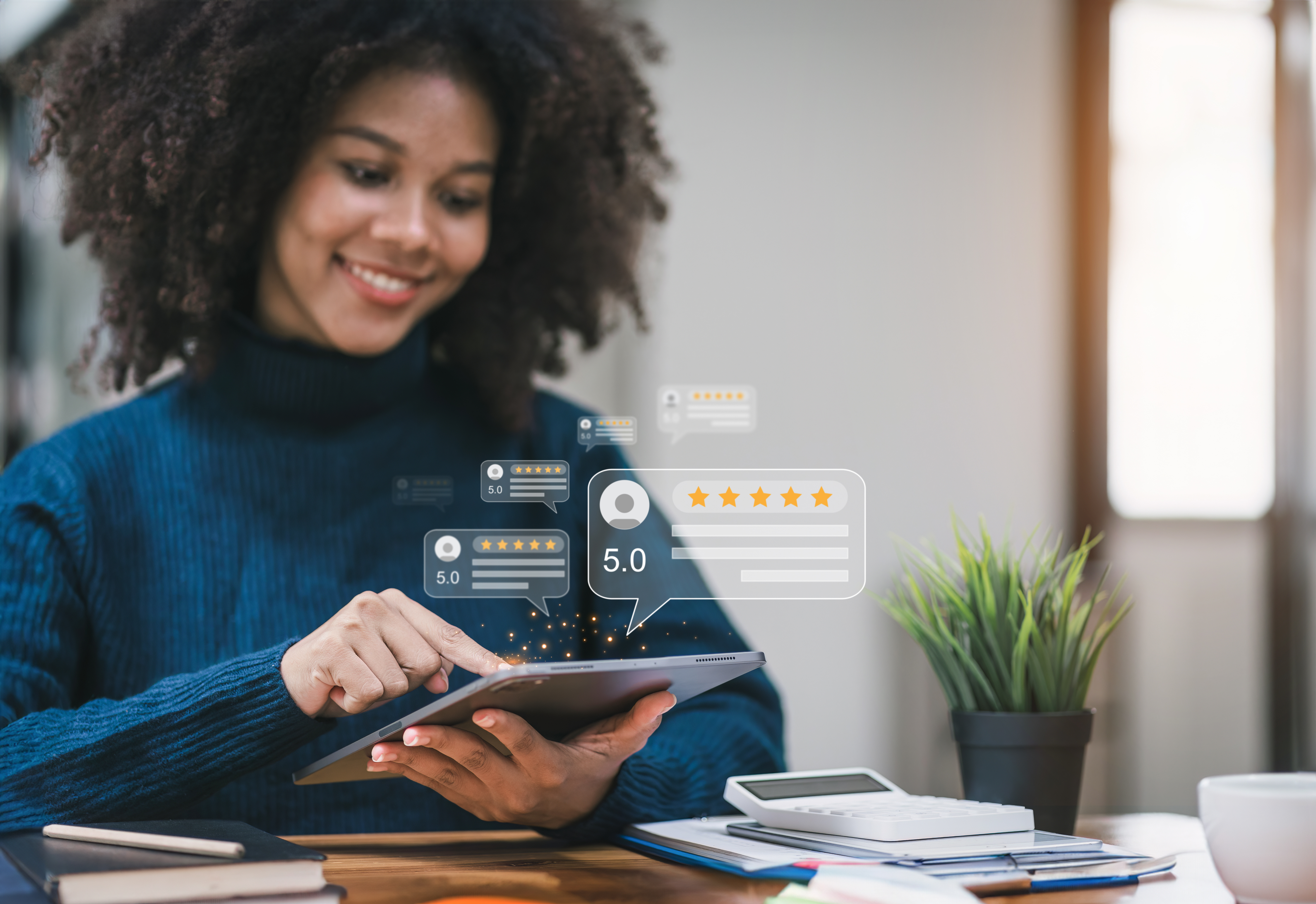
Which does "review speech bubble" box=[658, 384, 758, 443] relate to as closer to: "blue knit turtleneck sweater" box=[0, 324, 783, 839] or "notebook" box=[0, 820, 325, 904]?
"blue knit turtleneck sweater" box=[0, 324, 783, 839]

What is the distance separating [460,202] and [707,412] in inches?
11.9

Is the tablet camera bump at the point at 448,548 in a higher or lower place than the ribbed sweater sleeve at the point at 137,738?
higher

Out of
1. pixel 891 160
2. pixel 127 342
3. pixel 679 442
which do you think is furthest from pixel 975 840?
pixel 127 342

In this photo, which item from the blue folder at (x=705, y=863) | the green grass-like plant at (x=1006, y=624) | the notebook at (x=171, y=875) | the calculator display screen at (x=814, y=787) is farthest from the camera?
the green grass-like plant at (x=1006, y=624)

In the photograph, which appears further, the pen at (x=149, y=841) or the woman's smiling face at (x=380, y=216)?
the woman's smiling face at (x=380, y=216)

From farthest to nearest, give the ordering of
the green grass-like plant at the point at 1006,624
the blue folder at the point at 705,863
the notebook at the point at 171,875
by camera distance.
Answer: the green grass-like plant at the point at 1006,624
the blue folder at the point at 705,863
the notebook at the point at 171,875

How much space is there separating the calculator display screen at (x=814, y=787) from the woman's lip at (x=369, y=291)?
0.53 metres

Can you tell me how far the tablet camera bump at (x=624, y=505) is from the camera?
0.97 m

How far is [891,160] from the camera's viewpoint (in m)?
1.21

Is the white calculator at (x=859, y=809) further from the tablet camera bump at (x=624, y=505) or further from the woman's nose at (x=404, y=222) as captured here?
the woman's nose at (x=404, y=222)

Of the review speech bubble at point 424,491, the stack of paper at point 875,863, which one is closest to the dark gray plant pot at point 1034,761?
the stack of paper at point 875,863

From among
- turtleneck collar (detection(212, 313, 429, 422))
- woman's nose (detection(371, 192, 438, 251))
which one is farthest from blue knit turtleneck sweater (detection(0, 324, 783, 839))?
woman's nose (detection(371, 192, 438, 251))

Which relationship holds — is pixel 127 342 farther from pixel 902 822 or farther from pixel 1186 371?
pixel 1186 371

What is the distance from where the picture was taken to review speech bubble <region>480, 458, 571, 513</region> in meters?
0.98
